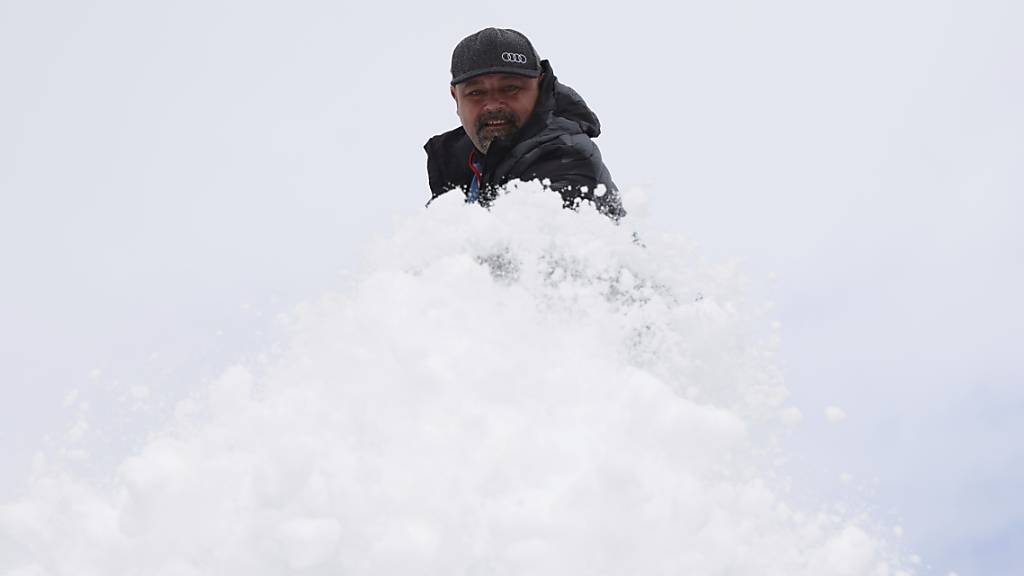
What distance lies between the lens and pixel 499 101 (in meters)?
4.48

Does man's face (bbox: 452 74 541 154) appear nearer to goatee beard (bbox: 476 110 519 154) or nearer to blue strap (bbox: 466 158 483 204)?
goatee beard (bbox: 476 110 519 154)

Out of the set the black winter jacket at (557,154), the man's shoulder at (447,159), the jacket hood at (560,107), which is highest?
the man's shoulder at (447,159)

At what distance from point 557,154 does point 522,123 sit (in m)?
0.31

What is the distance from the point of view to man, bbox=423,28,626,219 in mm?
4238

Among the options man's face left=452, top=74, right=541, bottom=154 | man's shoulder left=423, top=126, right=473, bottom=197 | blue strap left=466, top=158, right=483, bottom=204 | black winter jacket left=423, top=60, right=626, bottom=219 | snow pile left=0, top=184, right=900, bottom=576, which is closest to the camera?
snow pile left=0, top=184, right=900, bottom=576

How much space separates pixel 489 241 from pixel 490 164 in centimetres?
65

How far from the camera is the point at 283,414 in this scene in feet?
11.1

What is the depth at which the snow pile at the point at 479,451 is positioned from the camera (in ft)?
10.0

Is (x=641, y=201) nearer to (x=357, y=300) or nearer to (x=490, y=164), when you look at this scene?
(x=490, y=164)

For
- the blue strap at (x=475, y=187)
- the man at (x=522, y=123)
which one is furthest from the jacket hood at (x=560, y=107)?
the blue strap at (x=475, y=187)

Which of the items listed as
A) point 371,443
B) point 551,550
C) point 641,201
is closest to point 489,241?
point 641,201

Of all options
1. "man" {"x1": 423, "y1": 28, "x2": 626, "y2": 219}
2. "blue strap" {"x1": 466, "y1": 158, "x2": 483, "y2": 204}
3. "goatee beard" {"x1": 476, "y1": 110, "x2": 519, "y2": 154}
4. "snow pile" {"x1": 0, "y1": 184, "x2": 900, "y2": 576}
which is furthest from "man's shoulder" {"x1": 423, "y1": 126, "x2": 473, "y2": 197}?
"snow pile" {"x1": 0, "y1": 184, "x2": 900, "y2": 576}

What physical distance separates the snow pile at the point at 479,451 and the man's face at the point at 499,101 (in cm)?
64

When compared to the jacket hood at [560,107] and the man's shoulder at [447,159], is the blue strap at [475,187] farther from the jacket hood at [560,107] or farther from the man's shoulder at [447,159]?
the jacket hood at [560,107]
